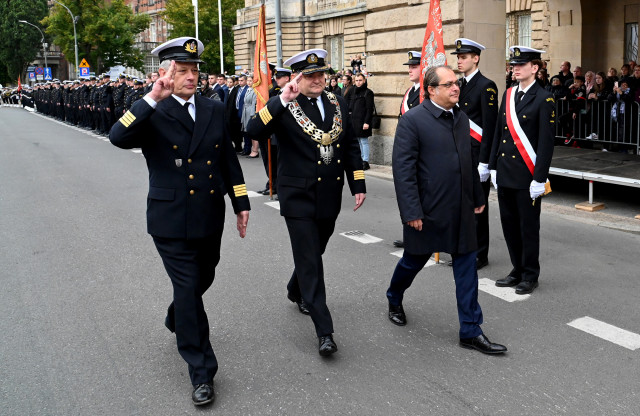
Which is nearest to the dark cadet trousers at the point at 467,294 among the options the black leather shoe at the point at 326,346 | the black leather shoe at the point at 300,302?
the black leather shoe at the point at 326,346

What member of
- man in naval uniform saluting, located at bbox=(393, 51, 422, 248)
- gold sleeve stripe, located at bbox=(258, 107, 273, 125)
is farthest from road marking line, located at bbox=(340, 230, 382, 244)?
gold sleeve stripe, located at bbox=(258, 107, 273, 125)

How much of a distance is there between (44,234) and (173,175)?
16.9 ft

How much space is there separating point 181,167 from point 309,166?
0.97m

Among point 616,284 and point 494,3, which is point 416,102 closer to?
point 616,284

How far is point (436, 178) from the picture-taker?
4820 millimetres

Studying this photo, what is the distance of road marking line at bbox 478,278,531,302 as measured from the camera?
5.97m

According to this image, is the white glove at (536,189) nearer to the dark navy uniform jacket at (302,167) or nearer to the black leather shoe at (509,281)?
the black leather shoe at (509,281)

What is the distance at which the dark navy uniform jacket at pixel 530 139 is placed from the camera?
19.4 ft

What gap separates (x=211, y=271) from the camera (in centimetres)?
447

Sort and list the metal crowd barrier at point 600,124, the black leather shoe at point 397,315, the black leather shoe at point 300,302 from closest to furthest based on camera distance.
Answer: the black leather shoe at point 397,315 < the black leather shoe at point 300,302 < the metal crowd barrier at point 600,124

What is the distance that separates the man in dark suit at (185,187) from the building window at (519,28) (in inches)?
914

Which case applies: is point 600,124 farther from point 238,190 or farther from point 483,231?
point 238,190

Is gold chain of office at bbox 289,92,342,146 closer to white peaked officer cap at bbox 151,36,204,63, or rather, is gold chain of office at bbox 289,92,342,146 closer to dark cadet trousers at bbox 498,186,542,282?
white peaked officer cap at bbox 151,36,204,63

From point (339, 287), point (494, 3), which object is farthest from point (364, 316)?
point (494, 3)
